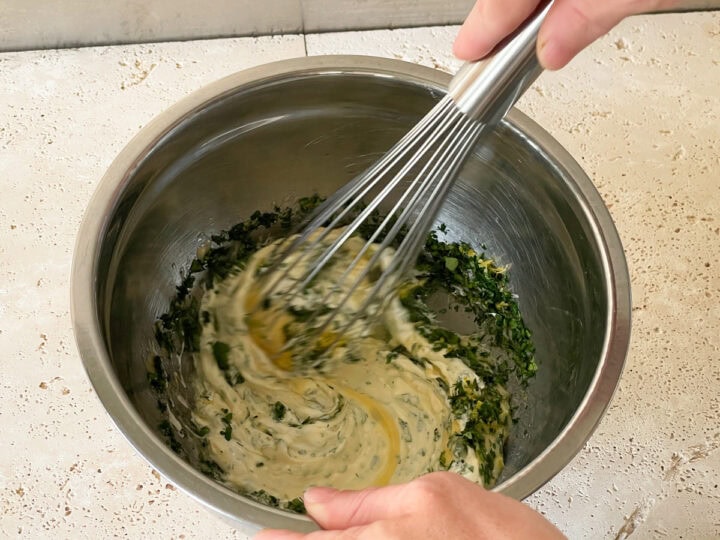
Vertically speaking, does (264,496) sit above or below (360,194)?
below

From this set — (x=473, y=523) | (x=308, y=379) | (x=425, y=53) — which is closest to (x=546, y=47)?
(x=473, y=523)

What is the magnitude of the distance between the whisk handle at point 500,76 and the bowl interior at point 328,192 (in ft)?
0.48

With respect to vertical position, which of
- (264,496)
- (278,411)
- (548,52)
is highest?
(548,52)

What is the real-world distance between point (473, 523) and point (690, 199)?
80cm

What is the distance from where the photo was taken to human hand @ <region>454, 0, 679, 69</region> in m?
0.59

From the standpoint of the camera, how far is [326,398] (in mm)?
941

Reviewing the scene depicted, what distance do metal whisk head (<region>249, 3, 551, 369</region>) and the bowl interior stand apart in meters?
0.07

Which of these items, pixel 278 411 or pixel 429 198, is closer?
pixel 429 198

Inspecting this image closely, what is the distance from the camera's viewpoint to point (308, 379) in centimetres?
95

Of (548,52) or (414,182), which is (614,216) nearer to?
(414,182)

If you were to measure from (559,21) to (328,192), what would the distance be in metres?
0.48

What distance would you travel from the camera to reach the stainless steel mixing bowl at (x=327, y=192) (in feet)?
2.38

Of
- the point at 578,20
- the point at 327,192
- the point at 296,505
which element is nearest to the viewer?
the point at 578,20

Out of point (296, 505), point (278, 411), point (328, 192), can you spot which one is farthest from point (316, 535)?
point (328, 192)
